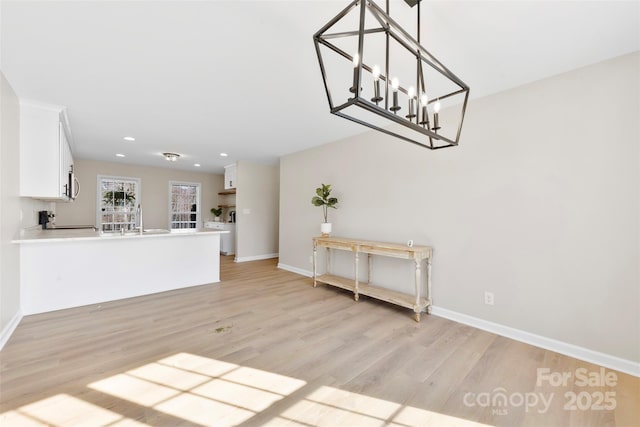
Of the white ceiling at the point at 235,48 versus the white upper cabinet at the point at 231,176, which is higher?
the white ceiling at the point at 235,48

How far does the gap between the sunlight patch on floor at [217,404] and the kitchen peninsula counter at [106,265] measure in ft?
6.65

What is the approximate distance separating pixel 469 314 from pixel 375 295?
3.37ft

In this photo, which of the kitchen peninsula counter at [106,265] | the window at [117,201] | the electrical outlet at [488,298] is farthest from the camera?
the window at [117,201]

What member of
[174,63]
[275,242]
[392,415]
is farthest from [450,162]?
[275,242]

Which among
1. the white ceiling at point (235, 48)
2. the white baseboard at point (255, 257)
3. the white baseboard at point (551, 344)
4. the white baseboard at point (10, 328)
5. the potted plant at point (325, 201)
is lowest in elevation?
the white baseboard at point (551, 344)

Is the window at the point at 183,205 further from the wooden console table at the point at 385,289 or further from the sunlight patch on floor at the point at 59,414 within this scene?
the sunlight patch on floor at the point at 59,414

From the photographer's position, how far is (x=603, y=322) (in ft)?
7.00

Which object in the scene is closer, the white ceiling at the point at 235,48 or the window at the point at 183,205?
the white ceiling at the point at 235,48

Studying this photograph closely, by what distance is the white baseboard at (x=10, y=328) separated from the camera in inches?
91.8

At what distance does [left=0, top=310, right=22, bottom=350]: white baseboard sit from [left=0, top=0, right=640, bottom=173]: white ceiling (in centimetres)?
230

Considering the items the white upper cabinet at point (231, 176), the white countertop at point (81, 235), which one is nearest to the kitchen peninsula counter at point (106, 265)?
the white countertop at point (81, 235)

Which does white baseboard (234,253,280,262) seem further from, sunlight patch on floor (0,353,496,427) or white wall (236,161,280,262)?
sunlight patch on floor (0,353,496,427)

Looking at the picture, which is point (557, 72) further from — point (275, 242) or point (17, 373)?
point (275, 242)

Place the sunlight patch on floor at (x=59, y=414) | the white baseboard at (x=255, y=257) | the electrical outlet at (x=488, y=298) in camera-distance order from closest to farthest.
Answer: the sunlight patch on floor at (x=59, y=414)
the electrical outlet at (x=488, y=298)
the white baseboard at (x=255, y=257)
